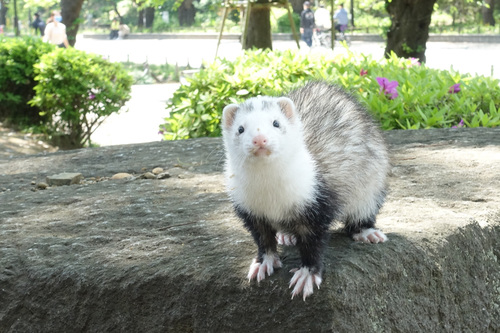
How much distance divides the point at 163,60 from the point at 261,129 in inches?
858

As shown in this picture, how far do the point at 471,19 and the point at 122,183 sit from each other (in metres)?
31.9

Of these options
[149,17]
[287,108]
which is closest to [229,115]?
[287,108]

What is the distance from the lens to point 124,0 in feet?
146

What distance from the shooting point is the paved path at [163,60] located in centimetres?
1284

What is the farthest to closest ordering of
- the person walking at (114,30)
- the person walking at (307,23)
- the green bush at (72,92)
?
1. the person walking at (114,30)
2. the person walking at (307,23)
3. the green bush at (72,92)

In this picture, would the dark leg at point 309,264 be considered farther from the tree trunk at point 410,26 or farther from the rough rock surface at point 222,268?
the tree trunk at point 410,26

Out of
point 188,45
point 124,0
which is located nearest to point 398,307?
point 188,45

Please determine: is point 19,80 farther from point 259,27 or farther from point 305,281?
point 305,281

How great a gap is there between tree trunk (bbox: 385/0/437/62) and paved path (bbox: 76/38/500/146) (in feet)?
1.35

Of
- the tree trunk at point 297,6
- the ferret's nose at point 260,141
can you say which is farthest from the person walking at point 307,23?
the ferret's nose at point 260,141

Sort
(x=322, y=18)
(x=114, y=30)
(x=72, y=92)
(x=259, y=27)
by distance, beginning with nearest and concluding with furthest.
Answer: (x=72, y=92)
(x=259, y=27)
(x=322, y=18)
(x=114, y=30)

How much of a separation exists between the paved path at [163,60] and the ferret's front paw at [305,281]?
18.3 feet

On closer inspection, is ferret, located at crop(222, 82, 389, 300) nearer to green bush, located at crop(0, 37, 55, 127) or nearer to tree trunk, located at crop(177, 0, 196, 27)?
green bush, located at crop(0, 37, 55, 127)

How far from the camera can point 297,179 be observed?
2436 millimetres
